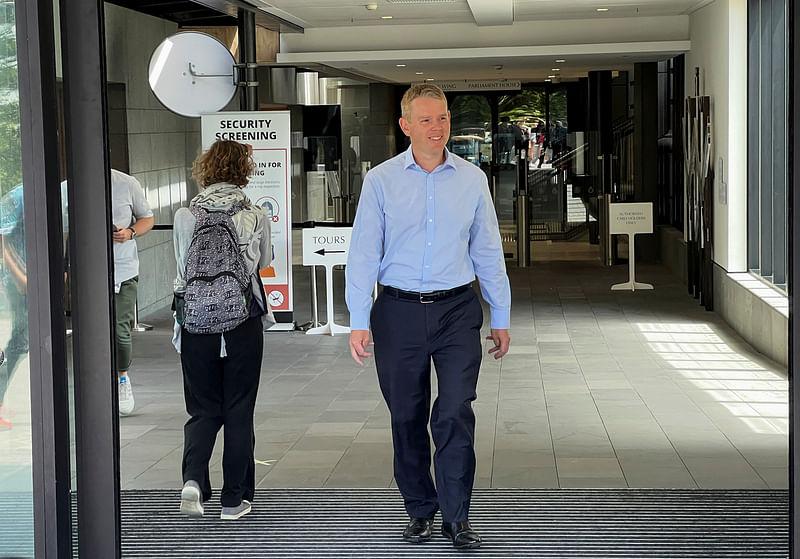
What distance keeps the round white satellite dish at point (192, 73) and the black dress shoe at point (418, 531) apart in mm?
4590

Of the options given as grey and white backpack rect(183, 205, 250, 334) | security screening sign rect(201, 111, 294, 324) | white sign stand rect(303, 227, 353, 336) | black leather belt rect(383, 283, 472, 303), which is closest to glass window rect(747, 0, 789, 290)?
white sign stand rect(303, 227, 353, 336)

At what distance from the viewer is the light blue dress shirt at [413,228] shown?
4.33m

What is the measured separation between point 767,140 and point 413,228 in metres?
6.85

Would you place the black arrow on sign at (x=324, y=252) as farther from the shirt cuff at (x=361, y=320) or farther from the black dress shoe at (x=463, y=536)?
the black dress shoe at (x=463, y=536)

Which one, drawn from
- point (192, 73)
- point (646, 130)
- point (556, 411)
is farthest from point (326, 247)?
point (646, 130)

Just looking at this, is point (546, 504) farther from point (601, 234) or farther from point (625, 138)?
point (625, 138)

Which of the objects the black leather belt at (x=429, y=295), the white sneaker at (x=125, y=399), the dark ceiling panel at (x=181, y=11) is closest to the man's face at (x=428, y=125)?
the black leather belt at (x=429, y=295)

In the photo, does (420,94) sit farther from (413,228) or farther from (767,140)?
(767,140)

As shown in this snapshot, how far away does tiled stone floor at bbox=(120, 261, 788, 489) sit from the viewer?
574 cm

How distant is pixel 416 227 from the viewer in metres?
4.34

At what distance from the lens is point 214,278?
475 centimetres

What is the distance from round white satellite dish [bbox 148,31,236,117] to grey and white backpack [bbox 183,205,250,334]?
3.59 metres

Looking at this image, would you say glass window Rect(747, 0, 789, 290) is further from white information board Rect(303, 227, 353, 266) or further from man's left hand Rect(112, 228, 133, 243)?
man's left hand Rect(112, 228, 133, 243)

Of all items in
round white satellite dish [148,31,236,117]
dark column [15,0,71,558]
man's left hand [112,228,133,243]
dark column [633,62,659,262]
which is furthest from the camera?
dark column [633,62,659,262]
